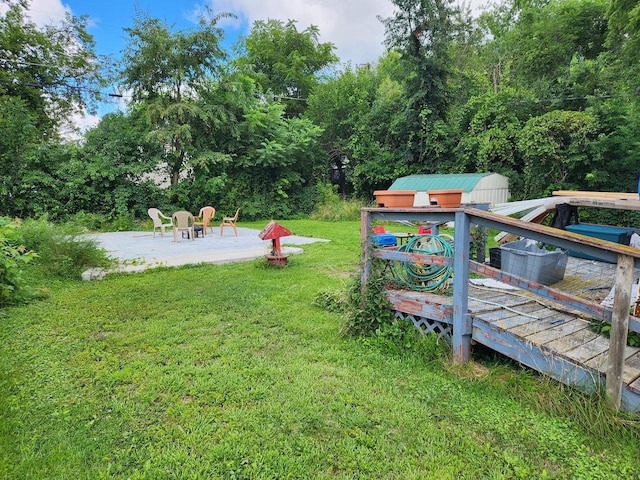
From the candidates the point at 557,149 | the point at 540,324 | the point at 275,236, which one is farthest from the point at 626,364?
the point at 557,149

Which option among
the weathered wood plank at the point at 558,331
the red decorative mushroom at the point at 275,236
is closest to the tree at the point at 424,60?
the red decorative mushroom at the point at 275,236

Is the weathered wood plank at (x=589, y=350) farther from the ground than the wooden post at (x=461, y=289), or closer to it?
closer to it

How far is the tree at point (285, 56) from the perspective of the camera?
20578 millimetres

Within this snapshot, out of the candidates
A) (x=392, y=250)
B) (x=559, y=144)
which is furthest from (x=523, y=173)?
(x=392, y=250)

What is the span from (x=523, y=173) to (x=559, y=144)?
1.46m

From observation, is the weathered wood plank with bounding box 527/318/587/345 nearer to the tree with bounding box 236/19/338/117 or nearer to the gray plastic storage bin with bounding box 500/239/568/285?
the gray plastic storage bin with bounding box 500/239/568/285

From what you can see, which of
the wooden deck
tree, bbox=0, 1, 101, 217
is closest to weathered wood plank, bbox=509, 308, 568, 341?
the wooden deck

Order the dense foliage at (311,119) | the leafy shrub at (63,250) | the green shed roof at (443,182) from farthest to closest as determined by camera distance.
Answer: the green shed roof at (443,182), the dense foliage at (311,119), the leafy shrub at (63,250)

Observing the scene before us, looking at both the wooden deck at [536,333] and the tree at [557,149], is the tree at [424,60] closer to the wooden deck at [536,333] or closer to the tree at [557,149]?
the tree at [557,149]

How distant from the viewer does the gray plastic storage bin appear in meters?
3.44

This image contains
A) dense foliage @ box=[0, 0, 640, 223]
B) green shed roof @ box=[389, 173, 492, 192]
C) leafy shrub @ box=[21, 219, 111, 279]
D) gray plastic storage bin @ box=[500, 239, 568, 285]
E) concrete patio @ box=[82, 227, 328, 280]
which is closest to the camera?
gray plastic storage bin @ box=[500, 239, 568, 285]

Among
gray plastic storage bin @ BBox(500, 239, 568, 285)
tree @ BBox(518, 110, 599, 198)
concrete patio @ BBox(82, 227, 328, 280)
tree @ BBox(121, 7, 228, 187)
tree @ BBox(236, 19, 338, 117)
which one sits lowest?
concrete patio @ BBox(82, 227, 328, 280)

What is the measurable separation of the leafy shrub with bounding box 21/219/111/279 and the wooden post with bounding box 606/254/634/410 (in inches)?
237

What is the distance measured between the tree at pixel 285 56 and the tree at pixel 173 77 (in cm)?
787
